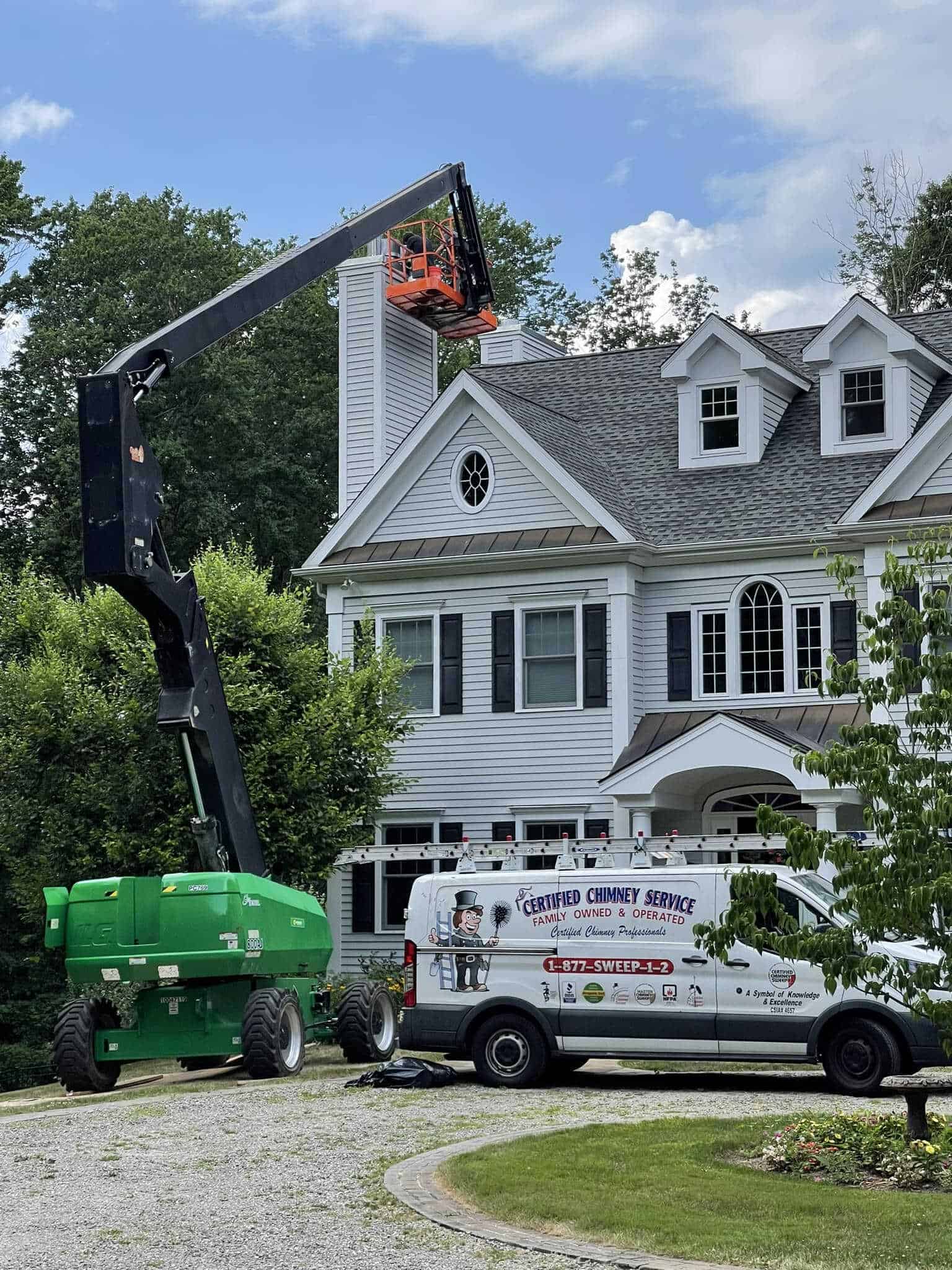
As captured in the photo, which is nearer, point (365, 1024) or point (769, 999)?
point (769, 999)

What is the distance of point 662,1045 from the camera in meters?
17.7

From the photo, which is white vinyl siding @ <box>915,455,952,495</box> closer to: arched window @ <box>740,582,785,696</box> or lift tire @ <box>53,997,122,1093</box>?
arched window @ <box>740,582,785,696</box>

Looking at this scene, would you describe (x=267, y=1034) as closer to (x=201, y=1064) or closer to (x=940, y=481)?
(x=201, y=1064)

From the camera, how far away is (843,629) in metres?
26.6

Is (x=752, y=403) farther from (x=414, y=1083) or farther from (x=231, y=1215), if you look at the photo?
(x=231, y=1215)

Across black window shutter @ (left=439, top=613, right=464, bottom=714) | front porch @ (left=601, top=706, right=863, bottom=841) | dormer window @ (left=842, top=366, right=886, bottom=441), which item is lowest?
front porch @ (left=601, top=706, right=863, bottom=841)

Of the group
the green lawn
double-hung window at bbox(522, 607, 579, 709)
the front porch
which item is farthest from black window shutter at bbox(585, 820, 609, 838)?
the green lawn

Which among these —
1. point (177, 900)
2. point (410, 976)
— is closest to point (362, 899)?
point (410, 976)

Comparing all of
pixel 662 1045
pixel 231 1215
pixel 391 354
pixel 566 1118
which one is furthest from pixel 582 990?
pixel 391 354

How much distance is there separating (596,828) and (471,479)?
5.88 meters

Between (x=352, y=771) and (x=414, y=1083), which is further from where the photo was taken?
(x=352, y=771)

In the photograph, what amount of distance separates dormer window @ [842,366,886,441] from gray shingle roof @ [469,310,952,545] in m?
0.46

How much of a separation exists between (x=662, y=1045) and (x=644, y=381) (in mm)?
17235

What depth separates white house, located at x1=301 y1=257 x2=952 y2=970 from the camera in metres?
26.9
